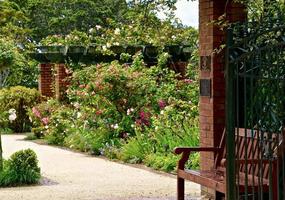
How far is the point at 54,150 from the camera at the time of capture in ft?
55.9

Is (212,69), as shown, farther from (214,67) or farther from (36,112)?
(36,112)

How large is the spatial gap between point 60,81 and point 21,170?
988cm

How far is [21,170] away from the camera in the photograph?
11492 millimetres

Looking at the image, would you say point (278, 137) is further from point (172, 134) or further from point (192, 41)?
point (192, 41)

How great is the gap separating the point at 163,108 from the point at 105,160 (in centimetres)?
183

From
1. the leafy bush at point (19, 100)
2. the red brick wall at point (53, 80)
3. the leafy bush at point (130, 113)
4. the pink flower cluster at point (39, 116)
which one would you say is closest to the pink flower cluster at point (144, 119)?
the leafy bush at point (130, 113)

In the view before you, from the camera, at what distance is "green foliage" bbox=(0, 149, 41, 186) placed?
37.4 feet

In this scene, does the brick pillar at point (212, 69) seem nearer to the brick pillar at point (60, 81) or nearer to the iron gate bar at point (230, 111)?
the iron gate bar at point (230, 111)

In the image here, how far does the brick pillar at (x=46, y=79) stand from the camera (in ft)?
76.2

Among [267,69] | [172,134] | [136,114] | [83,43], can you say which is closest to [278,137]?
[267,69]

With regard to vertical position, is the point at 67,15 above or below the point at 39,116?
above

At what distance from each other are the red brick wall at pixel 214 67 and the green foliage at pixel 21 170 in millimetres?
3104

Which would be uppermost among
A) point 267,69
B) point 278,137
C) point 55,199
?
point 267,69

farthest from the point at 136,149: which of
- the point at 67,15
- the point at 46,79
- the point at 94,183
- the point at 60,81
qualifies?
the point at 67,15
